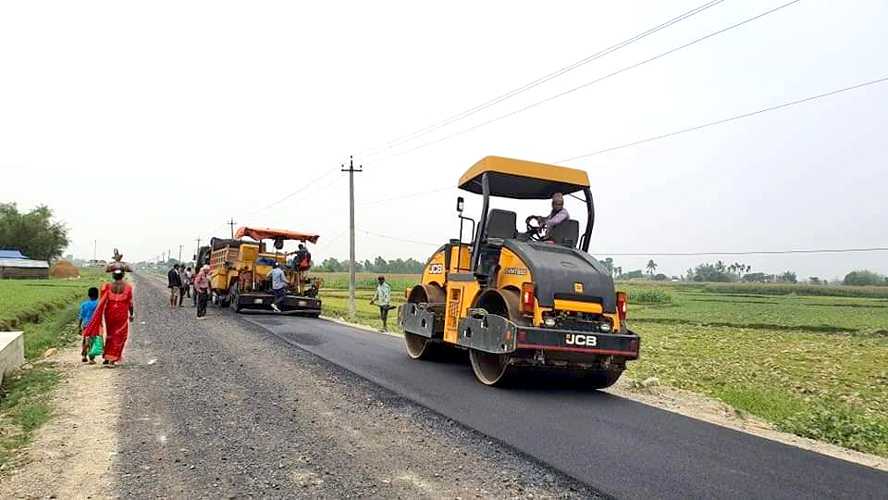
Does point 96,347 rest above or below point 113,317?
below

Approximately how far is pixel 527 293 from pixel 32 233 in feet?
266

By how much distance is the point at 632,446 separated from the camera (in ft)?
16.8

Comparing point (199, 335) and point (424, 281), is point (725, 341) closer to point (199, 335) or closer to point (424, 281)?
point (424, 281)

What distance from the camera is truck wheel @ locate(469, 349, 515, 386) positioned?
7.29 m

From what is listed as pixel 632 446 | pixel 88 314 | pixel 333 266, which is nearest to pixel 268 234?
pixel 88 314

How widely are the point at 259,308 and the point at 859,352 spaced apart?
1925cm

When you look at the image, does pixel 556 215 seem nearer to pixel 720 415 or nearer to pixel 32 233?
pixel 720 415

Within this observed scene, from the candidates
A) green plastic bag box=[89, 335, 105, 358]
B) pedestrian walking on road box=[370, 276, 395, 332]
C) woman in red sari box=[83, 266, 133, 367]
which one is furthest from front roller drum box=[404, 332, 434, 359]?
pedestrian walking on road box=[370, 276, 395, 332]

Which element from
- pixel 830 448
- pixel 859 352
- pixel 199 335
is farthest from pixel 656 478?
pixel 859 352

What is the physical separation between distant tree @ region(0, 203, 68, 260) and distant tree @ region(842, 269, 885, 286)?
115 meters

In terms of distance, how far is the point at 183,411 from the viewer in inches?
237

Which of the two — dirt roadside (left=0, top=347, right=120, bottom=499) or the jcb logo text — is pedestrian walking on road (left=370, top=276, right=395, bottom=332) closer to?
dirt roadside (left=0, top=347, right=120, bottom=499)

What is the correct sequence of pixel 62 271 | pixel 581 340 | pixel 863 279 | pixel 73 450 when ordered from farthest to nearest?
pixel 863 279, pixel 62 271, pixel 581 340, pixel 73 450

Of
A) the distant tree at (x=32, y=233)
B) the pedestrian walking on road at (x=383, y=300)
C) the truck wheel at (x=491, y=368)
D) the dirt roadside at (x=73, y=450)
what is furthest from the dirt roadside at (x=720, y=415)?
the distant tree at (x=32, y=233)
